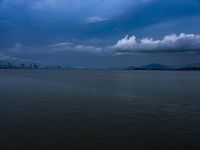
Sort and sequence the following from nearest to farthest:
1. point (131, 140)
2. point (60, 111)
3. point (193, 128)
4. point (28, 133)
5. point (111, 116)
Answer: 1. point (131, 140)
2. point (28, 133)
3. point (193, 128)
4. point (111, 116)
5. point (60, 111)

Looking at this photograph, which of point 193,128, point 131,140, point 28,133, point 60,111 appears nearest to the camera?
point 131,140

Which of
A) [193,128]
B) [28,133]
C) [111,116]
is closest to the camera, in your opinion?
[28,133]

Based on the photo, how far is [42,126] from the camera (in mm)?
14305

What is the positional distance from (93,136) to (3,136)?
19.4ft

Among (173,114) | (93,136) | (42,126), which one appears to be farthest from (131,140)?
(173,114)

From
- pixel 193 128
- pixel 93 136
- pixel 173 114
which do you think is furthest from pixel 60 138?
pixel 173 114

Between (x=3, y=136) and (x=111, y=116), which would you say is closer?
(x=3, y=136)

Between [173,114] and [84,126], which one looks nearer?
[84,126]

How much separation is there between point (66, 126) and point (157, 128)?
23.2 ft

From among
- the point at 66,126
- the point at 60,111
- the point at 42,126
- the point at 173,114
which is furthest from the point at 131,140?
the point at 60,111

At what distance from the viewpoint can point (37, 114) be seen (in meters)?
17.9

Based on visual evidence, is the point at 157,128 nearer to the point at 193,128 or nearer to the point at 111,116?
the point at 193,128

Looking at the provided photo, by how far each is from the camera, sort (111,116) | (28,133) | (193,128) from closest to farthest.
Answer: (28,133), (193,128), (111,116)

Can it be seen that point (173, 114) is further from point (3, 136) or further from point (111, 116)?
point (3, 136)
